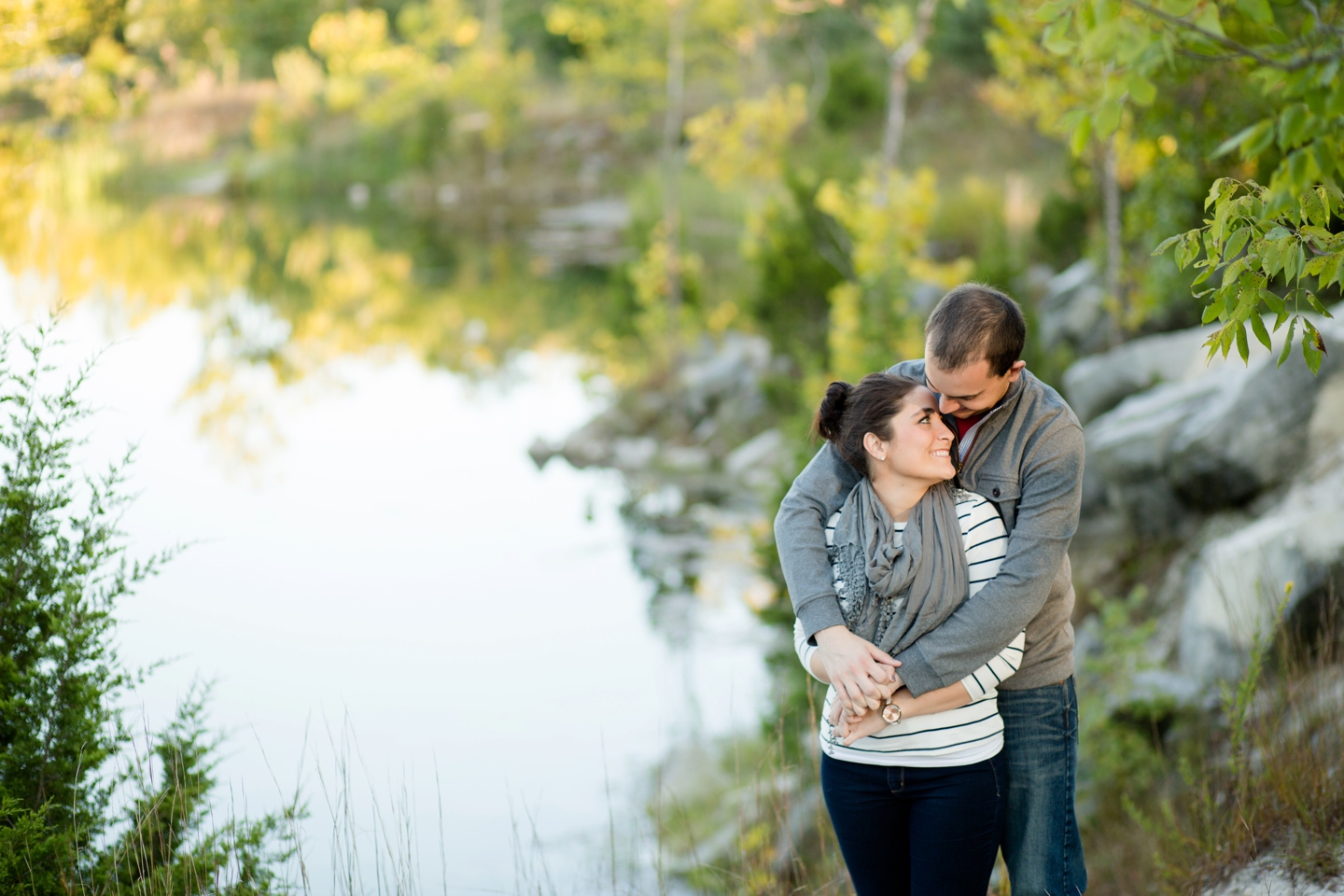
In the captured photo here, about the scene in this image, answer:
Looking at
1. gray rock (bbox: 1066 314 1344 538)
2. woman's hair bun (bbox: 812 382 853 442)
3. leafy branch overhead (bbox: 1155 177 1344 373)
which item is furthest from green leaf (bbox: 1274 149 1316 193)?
gray rock (bbox: 1066 314 1344 538)

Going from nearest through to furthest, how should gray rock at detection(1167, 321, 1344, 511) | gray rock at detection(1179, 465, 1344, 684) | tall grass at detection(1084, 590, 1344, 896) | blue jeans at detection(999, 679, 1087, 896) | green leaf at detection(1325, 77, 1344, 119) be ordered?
green leaf at detection(1325, 77, 1344, 119) < blue jeans at detection(999, 679, 1087, 896) < tall grass at detection(1084, 590, 1344, 896) < gray rock at detection(1179, 465, 1344, 684) < gray rock at detection(1167, 321, 1344, 511)

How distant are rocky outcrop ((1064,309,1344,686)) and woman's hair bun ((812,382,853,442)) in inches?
68.1

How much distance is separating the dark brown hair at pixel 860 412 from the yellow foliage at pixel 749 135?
6.77 metres

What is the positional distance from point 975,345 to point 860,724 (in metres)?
0.67

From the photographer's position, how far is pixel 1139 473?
4809 millimetres

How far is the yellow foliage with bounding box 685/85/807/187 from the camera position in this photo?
28.2 feet

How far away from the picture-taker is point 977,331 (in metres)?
1.87

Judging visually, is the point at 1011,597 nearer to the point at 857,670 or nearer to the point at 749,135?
the point at 857,670

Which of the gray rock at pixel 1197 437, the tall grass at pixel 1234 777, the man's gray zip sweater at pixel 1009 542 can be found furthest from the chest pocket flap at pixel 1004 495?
the gray rock at pixel 1197 437

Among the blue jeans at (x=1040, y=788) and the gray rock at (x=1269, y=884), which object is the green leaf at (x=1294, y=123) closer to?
the blue jeans at (x=1040, y=788)

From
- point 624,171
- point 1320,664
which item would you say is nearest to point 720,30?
point 1320,664

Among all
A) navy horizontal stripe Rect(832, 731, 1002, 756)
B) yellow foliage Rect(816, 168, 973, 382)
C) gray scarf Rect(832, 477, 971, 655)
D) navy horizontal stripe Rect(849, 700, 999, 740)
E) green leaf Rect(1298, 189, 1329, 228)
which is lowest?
navy horizontal stripe Rect(832, 731, 1002, 756)

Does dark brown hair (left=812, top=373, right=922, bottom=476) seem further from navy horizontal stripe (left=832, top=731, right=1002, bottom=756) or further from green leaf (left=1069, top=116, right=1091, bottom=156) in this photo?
green leaf (left=1069, top=116, right=1091, bottom=156)

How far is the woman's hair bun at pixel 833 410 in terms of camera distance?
2.04 m
